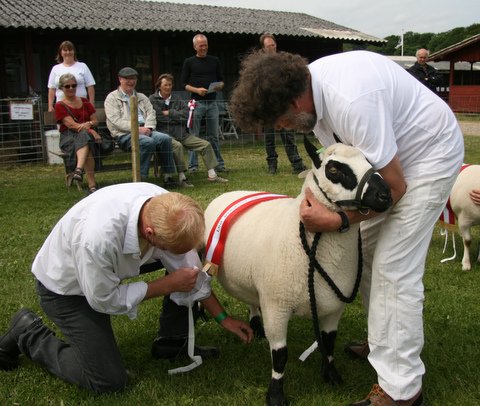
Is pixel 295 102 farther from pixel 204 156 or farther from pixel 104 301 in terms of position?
pixel 204 156

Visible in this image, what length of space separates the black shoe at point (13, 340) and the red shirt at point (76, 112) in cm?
540

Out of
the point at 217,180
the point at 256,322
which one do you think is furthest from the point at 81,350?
the point at 217,180

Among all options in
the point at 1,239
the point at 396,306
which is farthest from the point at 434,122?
the point at 1,239

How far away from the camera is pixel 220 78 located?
10.3 metres

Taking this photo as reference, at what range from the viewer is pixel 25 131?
1271 centimetres

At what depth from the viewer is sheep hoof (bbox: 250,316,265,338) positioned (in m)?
3.90

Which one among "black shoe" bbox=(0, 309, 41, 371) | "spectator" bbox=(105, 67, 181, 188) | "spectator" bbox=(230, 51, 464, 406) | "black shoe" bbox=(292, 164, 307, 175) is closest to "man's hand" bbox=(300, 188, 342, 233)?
"spectator" bbox=(230, 51, 464, 406)

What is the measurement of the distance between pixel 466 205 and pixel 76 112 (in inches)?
231

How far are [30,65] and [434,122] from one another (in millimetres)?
13592

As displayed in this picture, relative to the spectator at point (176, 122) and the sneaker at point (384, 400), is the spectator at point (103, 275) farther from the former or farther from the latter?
the spectator at point (176, 122)

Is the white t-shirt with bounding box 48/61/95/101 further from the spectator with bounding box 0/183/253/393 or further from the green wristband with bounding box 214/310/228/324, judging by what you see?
the green wristband with bounding box 214/310/228/324

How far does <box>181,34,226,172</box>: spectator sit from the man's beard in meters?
7.17

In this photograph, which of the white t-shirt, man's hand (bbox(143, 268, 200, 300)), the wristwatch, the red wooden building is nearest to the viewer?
the wristwatch

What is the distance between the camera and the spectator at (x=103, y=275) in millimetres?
2801
